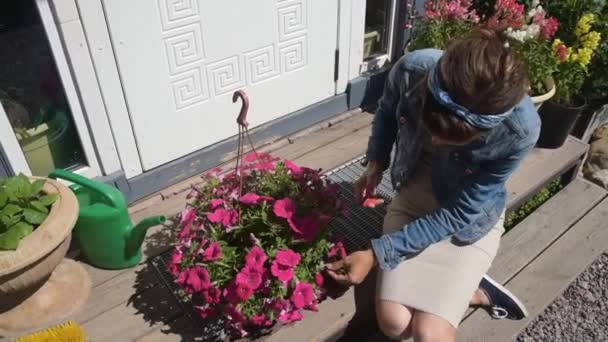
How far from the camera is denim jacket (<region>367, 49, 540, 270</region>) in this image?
4.69 feet

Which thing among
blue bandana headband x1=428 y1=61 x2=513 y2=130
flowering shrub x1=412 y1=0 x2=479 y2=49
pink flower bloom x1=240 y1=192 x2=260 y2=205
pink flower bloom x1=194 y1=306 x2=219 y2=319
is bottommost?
pink flower bloom x1=194 y1=306 x2=219 y2=319

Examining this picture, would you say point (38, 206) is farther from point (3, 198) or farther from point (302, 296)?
point (302, 296)

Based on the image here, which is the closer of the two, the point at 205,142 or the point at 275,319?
the point at 275,319

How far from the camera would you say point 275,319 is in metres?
1.51

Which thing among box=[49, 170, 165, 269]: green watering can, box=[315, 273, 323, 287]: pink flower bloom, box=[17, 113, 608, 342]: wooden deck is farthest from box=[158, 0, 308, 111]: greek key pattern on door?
box=[315, 273, 323, 287]: pink flower bloom

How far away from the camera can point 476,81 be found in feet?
3.91

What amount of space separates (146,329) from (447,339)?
3.30ft

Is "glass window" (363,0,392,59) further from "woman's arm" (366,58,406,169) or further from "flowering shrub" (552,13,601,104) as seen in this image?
"woman's arm" (366,58,406,169)

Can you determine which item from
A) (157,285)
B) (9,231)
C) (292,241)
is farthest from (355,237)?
(9,231)

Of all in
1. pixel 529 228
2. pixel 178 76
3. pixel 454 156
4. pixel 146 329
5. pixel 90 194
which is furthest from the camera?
pixel 529 228

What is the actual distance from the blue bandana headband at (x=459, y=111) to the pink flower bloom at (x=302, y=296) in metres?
0.66

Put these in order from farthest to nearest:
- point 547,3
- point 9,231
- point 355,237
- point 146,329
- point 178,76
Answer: point 547,3
point 178,76
point 355,237
point 146,329
point 9,231

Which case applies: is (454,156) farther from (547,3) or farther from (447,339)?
(547,3)

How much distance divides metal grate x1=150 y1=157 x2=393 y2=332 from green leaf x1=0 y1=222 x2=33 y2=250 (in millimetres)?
520
